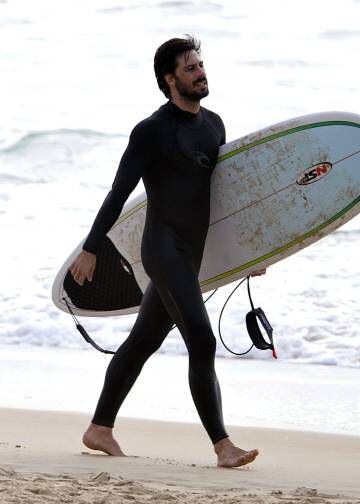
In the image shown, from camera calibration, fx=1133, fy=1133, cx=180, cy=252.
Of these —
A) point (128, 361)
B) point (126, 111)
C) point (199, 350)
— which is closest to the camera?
point (199, 350)

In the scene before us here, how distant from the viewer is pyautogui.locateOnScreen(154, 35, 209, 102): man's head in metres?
4.34

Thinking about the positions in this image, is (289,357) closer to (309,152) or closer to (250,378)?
(250,378)

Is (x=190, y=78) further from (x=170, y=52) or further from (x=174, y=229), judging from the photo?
(x=174, y=229)

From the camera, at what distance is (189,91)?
4348 millimetres

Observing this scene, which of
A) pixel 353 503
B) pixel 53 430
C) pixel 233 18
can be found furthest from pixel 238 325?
pixel 233 18

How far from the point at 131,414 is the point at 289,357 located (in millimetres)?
2472

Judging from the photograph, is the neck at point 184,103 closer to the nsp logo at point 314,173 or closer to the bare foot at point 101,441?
the nsp logo at point 314,173

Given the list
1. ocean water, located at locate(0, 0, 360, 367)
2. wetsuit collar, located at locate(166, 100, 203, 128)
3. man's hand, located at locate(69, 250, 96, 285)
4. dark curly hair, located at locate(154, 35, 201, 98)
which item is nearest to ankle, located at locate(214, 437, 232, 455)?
man's hand, located at locate(69, 250, 96, 285)

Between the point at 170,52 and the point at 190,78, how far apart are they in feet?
0.45

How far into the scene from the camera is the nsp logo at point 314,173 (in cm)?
484

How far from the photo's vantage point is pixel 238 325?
8.79 meters

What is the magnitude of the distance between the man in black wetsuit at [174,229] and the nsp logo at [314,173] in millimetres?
504

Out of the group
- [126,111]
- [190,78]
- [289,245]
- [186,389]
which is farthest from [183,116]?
[126,111]

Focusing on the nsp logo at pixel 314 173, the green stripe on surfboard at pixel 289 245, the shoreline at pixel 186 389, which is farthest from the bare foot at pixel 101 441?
the nsp logo at pixel 314 173
